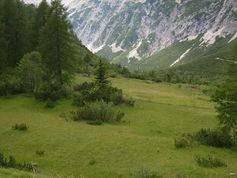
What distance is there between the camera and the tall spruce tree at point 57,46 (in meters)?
64.7

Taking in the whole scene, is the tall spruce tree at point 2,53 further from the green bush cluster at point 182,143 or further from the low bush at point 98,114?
the green bush cluster at point 182,143

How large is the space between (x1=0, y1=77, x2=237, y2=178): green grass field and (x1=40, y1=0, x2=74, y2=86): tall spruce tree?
10041mm

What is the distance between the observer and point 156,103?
6494cm

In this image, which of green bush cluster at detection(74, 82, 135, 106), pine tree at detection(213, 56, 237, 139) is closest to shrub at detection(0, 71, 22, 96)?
green bush cluster at detection(74, 82, 135, 106)

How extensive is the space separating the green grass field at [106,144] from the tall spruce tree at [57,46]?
32.9 feet

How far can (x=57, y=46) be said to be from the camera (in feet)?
212

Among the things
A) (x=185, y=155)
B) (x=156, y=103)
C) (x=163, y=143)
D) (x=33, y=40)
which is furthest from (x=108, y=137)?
(x=33, y=40)

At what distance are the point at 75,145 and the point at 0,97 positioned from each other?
28535mm

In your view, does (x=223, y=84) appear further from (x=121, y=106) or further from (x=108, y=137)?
(x=121, y=106)

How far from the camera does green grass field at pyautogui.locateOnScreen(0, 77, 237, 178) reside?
101ft

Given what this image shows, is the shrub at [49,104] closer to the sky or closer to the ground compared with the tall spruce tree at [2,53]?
closer to the ground

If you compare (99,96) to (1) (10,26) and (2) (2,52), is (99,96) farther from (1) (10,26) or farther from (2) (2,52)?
(1) (10,26)

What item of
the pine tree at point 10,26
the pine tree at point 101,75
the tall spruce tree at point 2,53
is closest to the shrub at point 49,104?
the pine tree at point 101,75

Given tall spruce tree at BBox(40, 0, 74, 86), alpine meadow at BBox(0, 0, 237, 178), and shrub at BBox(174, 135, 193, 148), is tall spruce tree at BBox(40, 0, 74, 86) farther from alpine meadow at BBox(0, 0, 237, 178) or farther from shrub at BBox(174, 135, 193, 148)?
shrub at BBox(174, 135, 193, 148)
